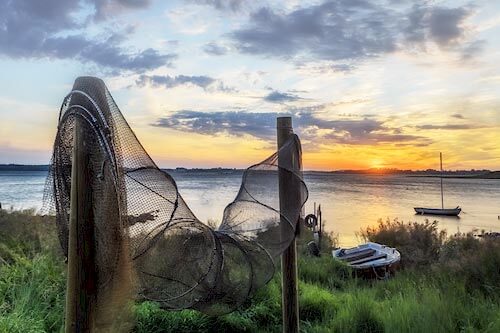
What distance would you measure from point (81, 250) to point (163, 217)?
66 cm

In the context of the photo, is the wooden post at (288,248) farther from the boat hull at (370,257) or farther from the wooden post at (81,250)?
the boat hull at (370,257)

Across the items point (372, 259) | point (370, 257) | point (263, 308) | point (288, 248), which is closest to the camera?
point (288, 248)

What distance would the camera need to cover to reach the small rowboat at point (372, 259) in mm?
10945

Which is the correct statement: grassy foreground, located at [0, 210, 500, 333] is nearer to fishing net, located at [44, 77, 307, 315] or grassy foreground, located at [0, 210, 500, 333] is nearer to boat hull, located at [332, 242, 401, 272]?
fishing net, located at [44, 77, 307, 315]

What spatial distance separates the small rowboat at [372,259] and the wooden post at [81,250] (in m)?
9.22

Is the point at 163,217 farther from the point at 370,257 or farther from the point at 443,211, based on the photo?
the point at 443,211

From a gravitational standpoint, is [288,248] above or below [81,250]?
below

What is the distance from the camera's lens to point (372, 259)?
11.7 meters

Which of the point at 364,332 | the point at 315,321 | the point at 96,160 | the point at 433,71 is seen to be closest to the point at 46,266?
the point at 315,321

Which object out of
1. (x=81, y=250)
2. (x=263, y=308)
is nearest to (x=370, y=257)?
(x=263, y=308)

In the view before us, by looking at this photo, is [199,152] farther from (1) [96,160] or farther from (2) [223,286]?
(1) [96,160]

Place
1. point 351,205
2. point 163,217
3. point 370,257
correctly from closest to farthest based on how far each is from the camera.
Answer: point 163,217, point 370,257, point 351,205

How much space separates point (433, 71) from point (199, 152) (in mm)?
6101

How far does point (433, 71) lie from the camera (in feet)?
37.7
